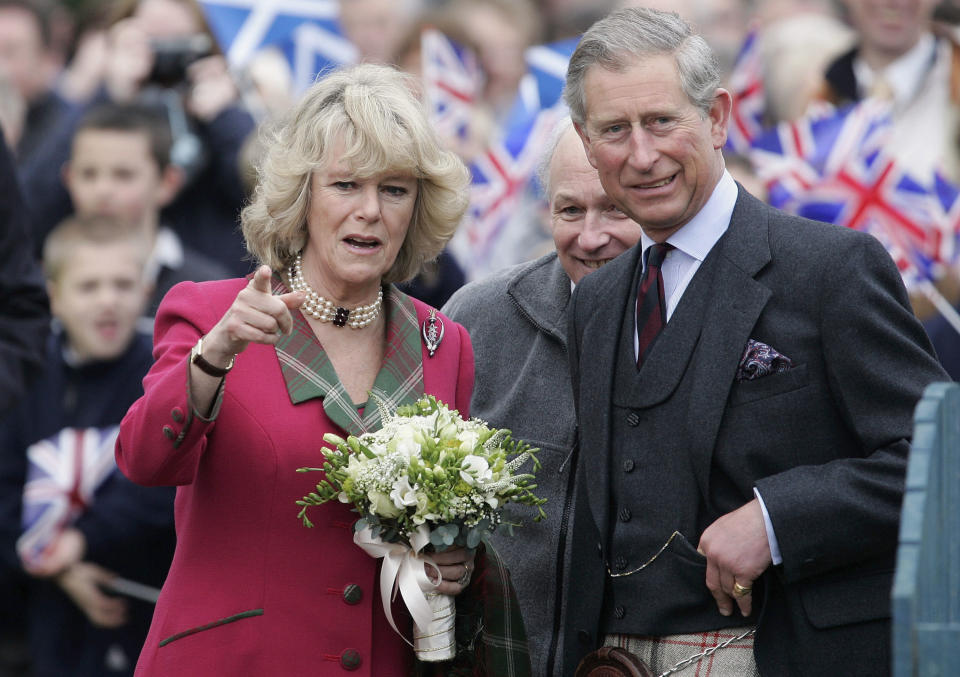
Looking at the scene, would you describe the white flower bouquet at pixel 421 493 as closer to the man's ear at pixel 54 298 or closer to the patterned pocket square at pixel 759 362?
the patterned pocket square at pixel 759 362

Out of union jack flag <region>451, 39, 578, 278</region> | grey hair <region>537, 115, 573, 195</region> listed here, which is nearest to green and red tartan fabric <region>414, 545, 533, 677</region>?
grey hair <region>537, 115, 573, 195</region>

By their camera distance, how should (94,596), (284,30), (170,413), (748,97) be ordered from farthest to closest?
(284,30), (748,97), (94,596), (170,413)

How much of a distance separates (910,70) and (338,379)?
3.88 m

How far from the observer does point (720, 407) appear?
3.12 metres

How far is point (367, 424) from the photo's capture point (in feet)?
11.3

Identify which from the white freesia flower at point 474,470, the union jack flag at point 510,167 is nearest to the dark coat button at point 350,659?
the white freesia flower at point 474,470

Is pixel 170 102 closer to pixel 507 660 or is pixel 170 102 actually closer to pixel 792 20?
pixel 792 20

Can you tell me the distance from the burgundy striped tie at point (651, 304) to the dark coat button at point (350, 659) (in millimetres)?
989

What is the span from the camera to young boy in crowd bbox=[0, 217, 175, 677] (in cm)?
595

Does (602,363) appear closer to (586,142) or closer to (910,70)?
(586,142)

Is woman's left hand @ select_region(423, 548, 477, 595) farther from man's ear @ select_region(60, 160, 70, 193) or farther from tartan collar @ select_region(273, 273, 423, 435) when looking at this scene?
man's ear @ select_region(60, 160, 70, 193)

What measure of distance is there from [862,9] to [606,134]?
11.9 feet

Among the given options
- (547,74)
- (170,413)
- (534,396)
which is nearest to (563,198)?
(534,396)

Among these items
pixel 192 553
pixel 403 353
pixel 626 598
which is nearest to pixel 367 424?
pixel 403 353
